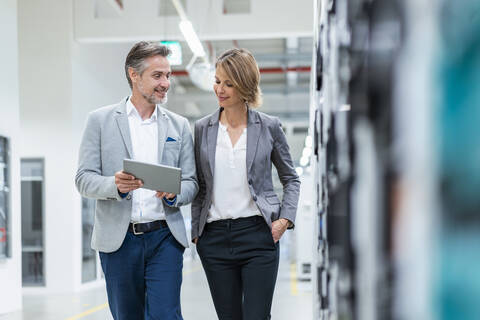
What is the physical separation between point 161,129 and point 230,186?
0.39 m

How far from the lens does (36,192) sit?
8.58 metres

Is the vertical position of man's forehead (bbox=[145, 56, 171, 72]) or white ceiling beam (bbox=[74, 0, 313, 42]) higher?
white ceiling beam (bbox=[74, 0, 313, 42])

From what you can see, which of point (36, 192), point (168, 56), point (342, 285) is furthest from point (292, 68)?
point (342, 285)

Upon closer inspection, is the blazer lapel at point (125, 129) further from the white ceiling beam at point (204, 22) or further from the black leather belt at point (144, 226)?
the white ceiling beam at point (204, 22)

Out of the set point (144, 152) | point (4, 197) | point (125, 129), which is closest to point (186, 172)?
point (144, 152)

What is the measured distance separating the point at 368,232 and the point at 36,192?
856 centimetres

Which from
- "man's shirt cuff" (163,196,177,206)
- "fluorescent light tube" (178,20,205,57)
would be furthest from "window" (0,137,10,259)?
"man's shirt cuff" (163,196,177,206)

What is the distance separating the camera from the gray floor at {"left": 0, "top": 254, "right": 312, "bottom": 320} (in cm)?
592

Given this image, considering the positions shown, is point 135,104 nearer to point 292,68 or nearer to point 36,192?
point 36,192

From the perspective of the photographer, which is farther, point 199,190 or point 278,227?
point 199,190

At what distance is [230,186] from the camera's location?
2.23 metres

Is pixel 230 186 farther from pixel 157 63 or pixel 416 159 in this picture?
pixel 416 159

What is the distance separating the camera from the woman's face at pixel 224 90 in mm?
2211

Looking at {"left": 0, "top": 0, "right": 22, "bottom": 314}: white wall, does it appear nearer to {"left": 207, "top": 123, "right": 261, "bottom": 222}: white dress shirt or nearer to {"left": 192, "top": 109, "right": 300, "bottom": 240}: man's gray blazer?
{"left": 192, "top": 109, "right": 300, "bottom": 240}: man's gray blazer
